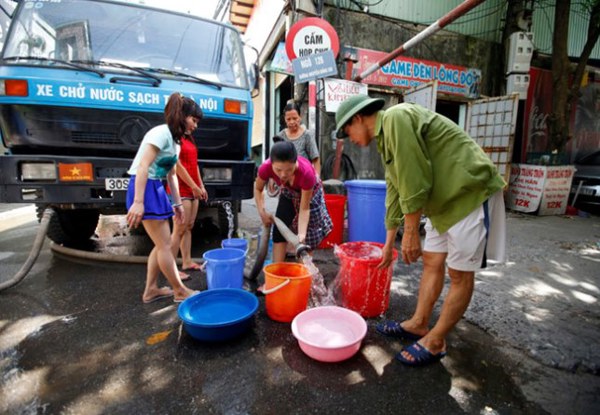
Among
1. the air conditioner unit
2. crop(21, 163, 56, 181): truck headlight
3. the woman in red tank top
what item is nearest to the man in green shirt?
the woman in red tank top

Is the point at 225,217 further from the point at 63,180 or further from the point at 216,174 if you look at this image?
the point at 63,180

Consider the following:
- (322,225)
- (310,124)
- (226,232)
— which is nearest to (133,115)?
(226,232)

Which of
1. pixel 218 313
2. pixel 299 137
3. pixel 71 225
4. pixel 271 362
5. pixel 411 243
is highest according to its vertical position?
pixel 299 137

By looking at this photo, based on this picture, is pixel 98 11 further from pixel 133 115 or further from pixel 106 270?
pixel 106 270

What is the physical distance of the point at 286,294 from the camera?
2225 mm

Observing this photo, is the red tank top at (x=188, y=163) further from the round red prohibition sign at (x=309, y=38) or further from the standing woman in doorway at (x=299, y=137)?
the round red prohibition sign at (x=309, y=38)

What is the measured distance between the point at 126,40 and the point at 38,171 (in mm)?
1648

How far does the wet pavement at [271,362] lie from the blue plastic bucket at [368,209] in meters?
1.02

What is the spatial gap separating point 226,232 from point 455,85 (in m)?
6.51

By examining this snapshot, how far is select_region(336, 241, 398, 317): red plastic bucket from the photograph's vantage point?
225cm

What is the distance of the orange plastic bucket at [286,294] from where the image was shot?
2172 millimetres

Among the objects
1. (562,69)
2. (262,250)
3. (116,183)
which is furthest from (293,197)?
(562,69)

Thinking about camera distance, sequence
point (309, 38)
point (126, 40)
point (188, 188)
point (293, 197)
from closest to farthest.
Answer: point (293, 197)
point (188, 188)
point (126, 40)
point (309, 38)

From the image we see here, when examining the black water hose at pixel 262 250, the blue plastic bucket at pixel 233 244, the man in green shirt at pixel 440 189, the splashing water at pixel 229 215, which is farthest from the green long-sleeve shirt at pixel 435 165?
the splashing water at pixel 229 215
